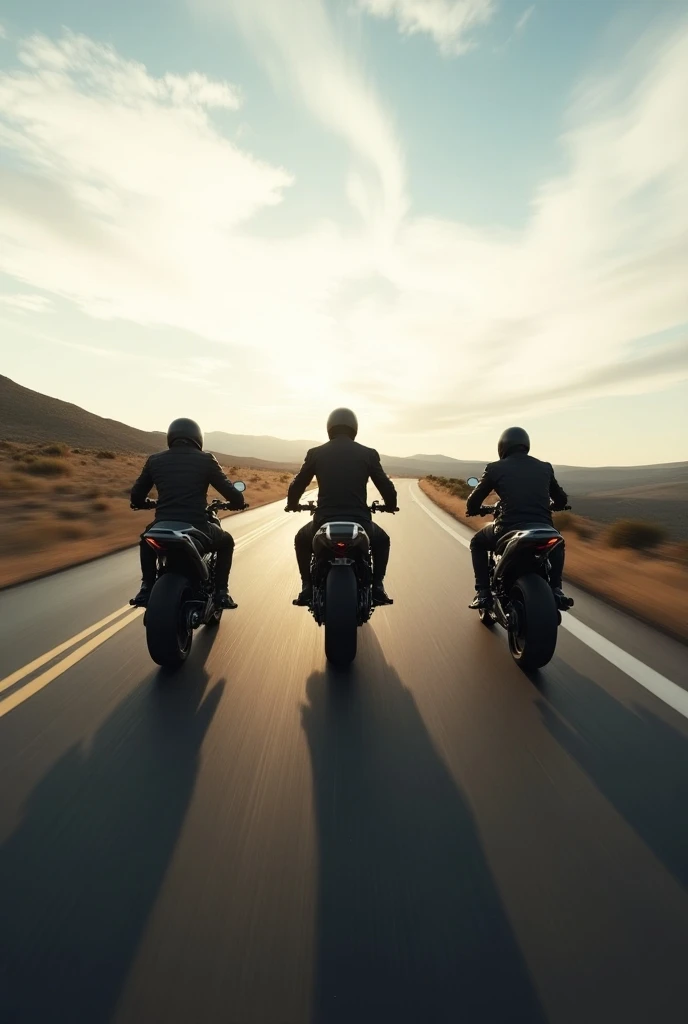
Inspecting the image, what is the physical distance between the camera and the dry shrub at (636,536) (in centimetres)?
1173

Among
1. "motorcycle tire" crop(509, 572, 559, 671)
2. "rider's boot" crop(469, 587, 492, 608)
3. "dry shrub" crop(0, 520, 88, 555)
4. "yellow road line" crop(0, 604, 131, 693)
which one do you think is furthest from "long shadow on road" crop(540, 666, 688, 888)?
"dry shrub" crop(0, 520, 88, 555)

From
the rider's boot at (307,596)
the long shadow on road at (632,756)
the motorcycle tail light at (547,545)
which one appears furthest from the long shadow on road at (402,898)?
the motorcycle tail light at (547,545)

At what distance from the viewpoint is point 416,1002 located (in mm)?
1747

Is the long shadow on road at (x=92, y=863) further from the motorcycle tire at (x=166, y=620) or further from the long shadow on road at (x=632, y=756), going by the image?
the long shadow on road at (x=632, y=756)

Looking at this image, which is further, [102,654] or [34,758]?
[102,654]

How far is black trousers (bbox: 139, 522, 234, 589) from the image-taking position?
5.29 metres

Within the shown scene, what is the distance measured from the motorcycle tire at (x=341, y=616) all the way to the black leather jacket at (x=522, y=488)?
1.65 meters

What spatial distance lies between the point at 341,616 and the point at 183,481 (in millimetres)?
1938

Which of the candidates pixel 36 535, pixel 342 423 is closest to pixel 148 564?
pixel 342 423

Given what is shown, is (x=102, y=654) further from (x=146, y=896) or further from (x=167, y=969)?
(x=167, y=969)

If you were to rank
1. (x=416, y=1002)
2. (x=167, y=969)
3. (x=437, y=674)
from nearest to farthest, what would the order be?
(x=416, y=1002), (x=167, y=969), (x=437, y=674)

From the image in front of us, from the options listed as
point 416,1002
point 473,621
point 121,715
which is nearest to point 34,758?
point 121,715

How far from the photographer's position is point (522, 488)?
5266 mm

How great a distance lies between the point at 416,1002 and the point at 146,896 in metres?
1.08
